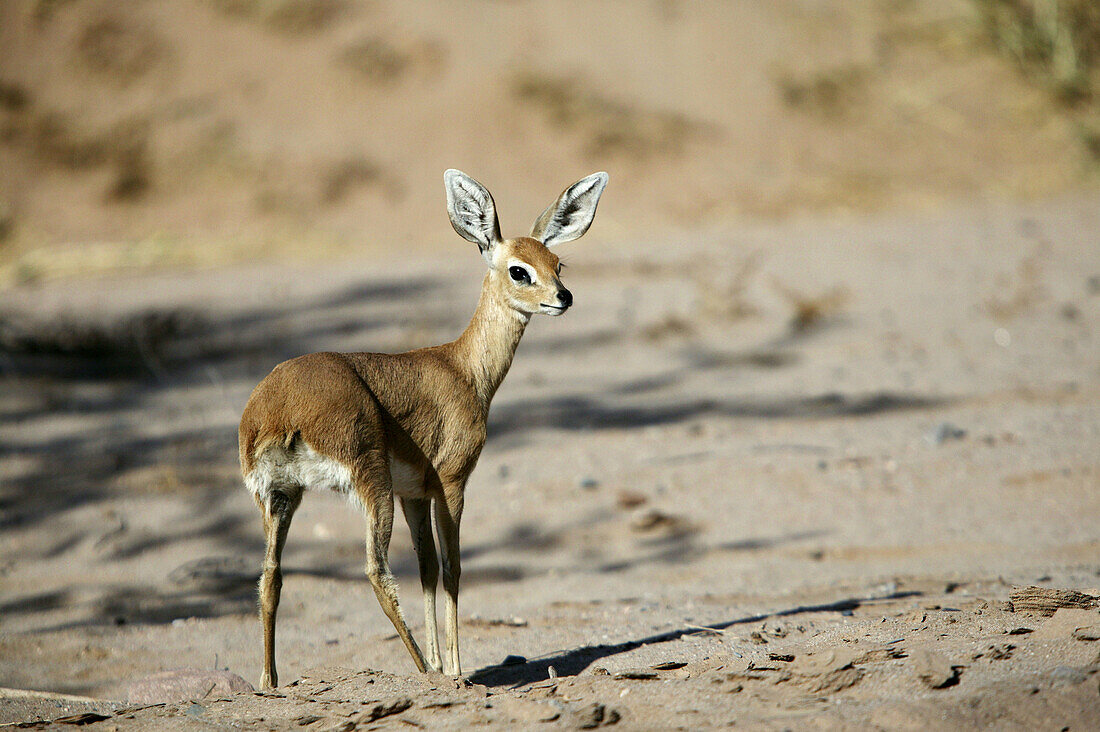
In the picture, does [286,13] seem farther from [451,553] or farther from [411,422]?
[451,553]

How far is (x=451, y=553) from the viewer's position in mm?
4504

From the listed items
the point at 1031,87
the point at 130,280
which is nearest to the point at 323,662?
the point at 130,280

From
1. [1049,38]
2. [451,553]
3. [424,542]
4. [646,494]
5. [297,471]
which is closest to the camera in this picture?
[297,471]

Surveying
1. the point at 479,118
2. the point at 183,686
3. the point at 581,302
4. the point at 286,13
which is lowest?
the point at 183,686

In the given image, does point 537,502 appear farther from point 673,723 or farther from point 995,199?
point 995,199

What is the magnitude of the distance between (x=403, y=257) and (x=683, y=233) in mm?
3545

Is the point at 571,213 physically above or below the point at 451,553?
above

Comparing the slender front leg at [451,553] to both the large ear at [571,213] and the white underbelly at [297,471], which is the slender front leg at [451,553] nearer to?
the white underbelly at [297,471]

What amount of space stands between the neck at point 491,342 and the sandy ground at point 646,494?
1346 millimetres

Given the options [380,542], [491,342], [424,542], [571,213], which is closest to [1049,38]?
[571,213]

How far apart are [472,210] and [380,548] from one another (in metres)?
1.67

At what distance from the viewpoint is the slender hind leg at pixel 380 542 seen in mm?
4047

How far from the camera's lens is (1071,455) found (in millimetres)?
7051

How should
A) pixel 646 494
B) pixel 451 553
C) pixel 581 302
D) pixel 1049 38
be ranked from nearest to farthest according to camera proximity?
1. pixel 451 553
2. pixel 646 494
3. pixel 581 302
4. pixel 1049 38
